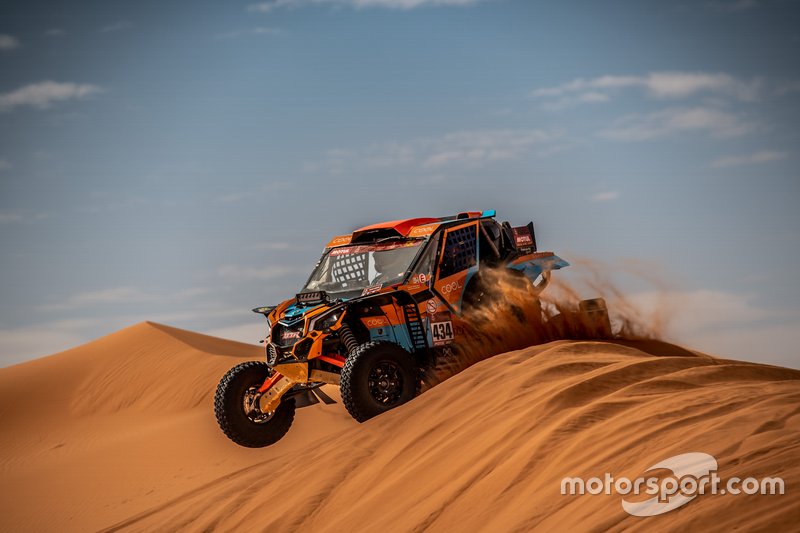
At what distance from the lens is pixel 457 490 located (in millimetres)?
6238

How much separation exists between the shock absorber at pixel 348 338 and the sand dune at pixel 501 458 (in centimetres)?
87

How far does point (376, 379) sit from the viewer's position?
372 inches

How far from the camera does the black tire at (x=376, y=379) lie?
9156 mm

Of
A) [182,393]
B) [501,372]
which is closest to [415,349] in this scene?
[501,372]

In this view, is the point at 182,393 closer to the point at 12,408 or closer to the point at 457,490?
the point at 12,408

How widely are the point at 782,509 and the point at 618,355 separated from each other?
4488 mm

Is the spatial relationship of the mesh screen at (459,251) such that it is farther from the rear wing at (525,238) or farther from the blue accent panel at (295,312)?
the blue accent panel at (295,312)

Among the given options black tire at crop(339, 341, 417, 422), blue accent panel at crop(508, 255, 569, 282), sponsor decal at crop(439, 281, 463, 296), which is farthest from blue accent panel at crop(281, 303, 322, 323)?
blue accent panel at crop(508, 255, 569, 282)

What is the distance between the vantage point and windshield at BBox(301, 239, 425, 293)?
418 inches

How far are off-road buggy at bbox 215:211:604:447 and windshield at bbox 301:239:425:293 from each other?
1cm

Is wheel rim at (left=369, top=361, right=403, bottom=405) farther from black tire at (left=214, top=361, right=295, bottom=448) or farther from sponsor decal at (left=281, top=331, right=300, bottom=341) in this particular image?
black tire at (left=214, top=361, right=295, bottom=448)

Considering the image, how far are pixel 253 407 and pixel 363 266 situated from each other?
2.11 metres
